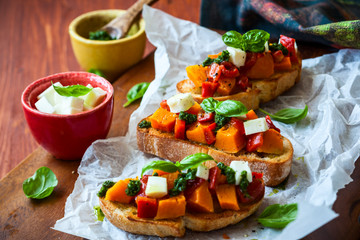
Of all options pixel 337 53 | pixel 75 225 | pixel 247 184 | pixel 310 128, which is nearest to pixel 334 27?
pixel 337 53

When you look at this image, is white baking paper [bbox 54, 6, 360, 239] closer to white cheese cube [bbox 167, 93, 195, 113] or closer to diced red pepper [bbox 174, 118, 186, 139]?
diced red pepper [bbox 174, 118, 186, 139]

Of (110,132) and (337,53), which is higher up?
(337,53)

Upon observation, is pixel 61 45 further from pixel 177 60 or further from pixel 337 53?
pixel 337 53

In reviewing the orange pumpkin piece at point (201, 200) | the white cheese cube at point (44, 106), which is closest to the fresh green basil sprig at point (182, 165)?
the orange pumpkin piece at point (201, 200)

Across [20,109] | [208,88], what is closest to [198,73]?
[208,88]

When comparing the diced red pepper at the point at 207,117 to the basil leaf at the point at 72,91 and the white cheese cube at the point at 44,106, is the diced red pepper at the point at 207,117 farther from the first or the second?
the white cheese cube at the point at 44,106

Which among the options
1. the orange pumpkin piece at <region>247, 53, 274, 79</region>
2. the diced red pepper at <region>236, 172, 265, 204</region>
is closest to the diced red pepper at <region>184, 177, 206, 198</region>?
the diced red pepper at <region>236, 172, 265, 204</region>
